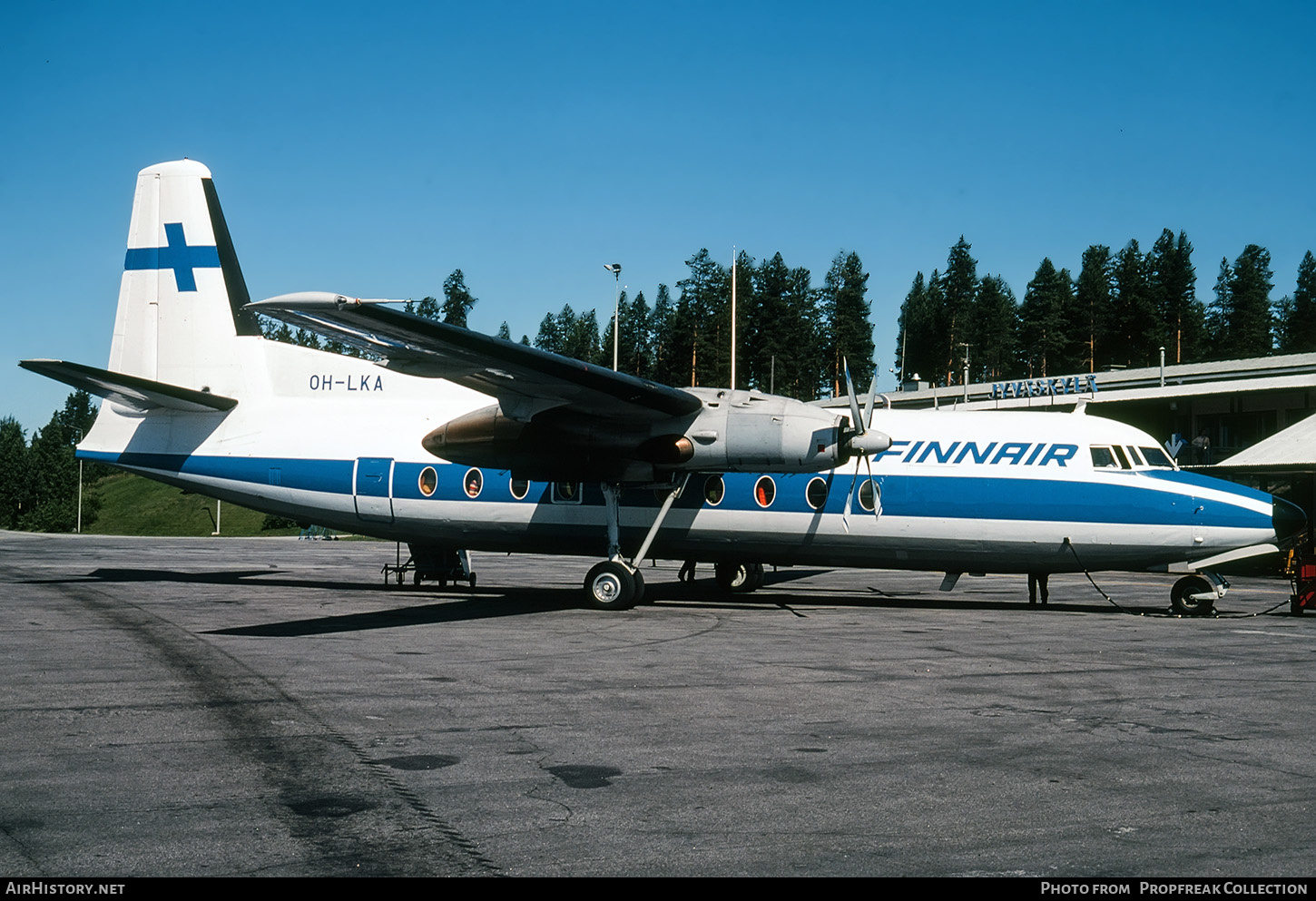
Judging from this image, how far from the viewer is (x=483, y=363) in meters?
16.3

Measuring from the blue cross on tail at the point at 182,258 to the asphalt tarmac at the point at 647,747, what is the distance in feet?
28.2

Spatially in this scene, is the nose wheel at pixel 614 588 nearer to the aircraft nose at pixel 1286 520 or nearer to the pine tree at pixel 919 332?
the aircraft nose at pixel 1286 520

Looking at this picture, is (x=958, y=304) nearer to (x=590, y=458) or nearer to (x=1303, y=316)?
(x=1303, y=316)

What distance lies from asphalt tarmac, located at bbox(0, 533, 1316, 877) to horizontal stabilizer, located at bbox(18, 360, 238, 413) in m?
4.20

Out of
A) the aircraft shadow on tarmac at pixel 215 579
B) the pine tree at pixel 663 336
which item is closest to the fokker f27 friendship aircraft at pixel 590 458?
the aircraft shadow on tarmac at pixel 215 579

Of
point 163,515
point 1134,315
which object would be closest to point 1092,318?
point 1134,315

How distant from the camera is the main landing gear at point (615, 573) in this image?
1944 cm

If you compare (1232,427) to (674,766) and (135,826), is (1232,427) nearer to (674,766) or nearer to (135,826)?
(674,766)

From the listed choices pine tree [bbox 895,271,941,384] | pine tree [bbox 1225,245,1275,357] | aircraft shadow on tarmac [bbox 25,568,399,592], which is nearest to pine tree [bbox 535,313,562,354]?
pine tree [bbox 895,271,941,384]

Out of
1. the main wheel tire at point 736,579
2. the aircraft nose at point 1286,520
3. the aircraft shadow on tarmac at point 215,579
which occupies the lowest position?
the aircraft shadow on tarmac at point 215,579

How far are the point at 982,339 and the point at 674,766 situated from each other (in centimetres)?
13022

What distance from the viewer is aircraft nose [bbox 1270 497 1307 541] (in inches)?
732

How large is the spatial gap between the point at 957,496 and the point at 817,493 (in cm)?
256

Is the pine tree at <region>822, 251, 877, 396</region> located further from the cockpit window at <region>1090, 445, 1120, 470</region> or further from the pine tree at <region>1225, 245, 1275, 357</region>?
the cockpit window at <region>1090, 445, 1120, 470</region>
